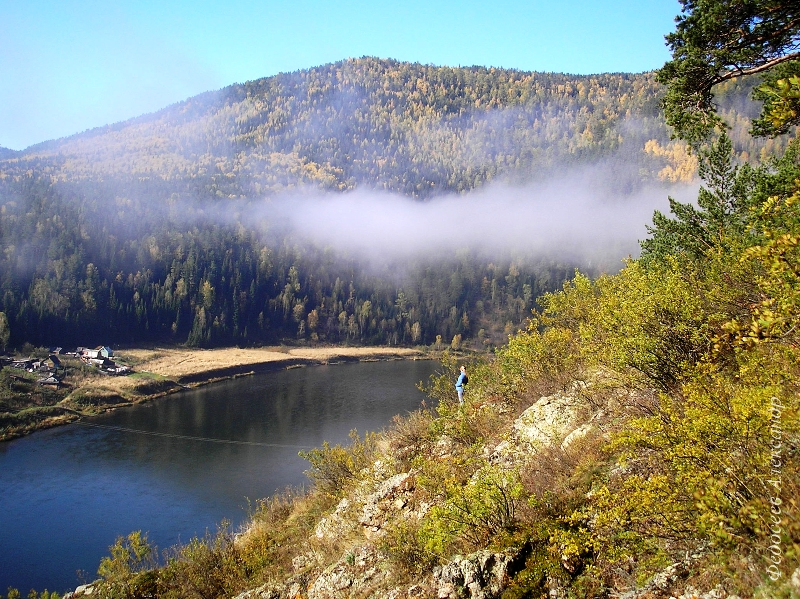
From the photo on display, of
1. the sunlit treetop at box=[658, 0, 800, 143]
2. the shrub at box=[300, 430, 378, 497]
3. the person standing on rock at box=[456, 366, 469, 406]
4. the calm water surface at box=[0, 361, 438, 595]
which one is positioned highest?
the sunlit treetop at box=[658, 0, 800, 143]

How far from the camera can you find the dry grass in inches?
3012

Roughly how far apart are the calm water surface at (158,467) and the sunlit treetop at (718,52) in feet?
69.0

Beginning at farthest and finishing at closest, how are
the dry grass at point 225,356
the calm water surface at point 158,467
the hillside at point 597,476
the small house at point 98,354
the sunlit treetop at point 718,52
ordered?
the dry grass at point 225,356 < the small house at point 98,354 < the calm water surface at point 158,467 < the sunlit treetop at point 718,52 < the hillside at point 597,476

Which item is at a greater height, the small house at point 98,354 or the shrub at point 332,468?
the shrub at point 332,468

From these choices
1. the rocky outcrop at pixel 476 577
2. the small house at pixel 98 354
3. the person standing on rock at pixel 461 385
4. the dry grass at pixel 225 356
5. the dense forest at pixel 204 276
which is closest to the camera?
the rocky outcrop at pixel 476 577

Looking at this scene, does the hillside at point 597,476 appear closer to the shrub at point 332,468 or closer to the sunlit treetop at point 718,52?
the shrub at point 332,468

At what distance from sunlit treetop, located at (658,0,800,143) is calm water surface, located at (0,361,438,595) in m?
21.0

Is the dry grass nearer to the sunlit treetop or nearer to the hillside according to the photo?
the hillside

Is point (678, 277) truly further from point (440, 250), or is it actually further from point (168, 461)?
point (440, 250)

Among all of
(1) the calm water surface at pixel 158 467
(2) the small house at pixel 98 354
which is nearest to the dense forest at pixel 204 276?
(2) the small house at pixel 98 354

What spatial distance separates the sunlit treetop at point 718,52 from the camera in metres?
7.25

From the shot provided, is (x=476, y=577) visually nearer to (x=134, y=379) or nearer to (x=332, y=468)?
(x=332, y=468)

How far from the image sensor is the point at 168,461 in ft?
136

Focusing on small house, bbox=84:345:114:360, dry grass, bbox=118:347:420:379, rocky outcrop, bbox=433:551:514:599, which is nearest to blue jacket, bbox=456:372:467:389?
rocky outcrop, bbox=433:551:514:599
